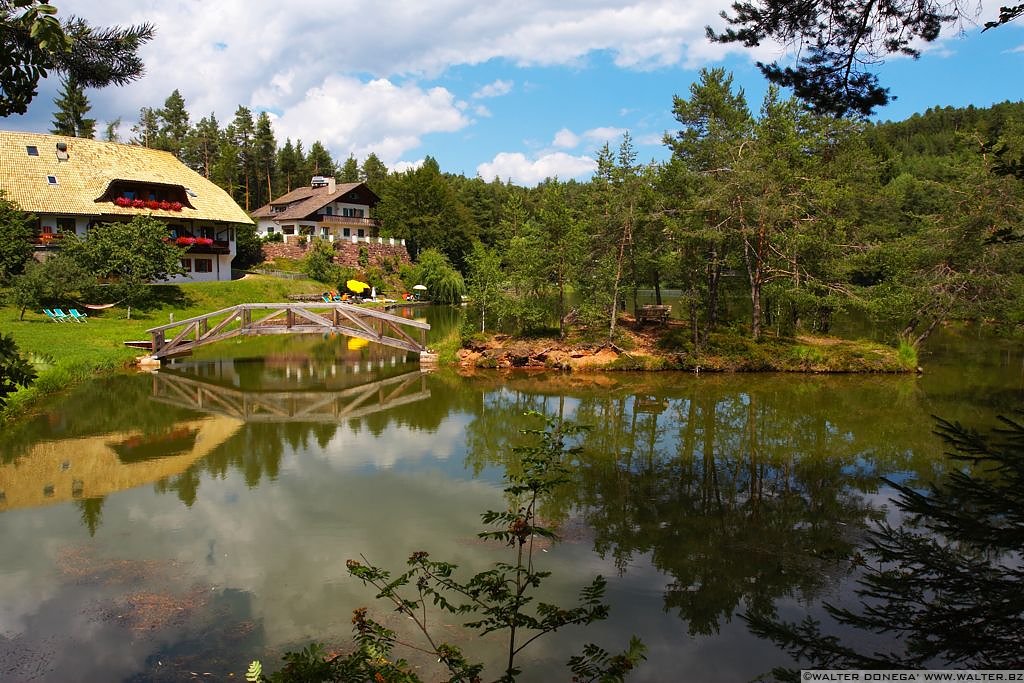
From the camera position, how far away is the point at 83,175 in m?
42.1

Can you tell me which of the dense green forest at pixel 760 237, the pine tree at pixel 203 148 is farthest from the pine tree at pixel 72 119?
the dense green forest at pixel 760 237

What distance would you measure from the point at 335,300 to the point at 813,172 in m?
31.4

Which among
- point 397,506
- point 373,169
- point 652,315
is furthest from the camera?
point 373,169

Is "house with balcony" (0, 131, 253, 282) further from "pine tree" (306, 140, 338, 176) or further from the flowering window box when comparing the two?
"pine tree" (306, 140, 338, 176)

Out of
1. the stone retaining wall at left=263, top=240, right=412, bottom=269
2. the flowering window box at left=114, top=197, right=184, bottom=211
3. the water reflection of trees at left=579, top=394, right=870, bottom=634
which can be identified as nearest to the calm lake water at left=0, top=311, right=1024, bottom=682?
the water reflection of trees at left=579, top=394, right=870, bottom=634

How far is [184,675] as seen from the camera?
300 inches

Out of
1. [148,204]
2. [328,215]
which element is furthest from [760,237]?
[328,215]

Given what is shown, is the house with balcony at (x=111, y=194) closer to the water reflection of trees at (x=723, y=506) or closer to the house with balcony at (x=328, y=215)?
the house with balcony at (x=328, y=215)

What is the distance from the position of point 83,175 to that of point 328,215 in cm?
2366

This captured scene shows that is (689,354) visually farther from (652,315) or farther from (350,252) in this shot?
Answer: (350,252)

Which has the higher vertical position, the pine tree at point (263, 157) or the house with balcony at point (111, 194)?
the pine tree at point (263, 157)

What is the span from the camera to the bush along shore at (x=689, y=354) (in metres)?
27.0

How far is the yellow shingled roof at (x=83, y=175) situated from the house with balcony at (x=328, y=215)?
12.1 metres

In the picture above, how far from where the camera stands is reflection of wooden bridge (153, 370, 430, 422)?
20203mm
